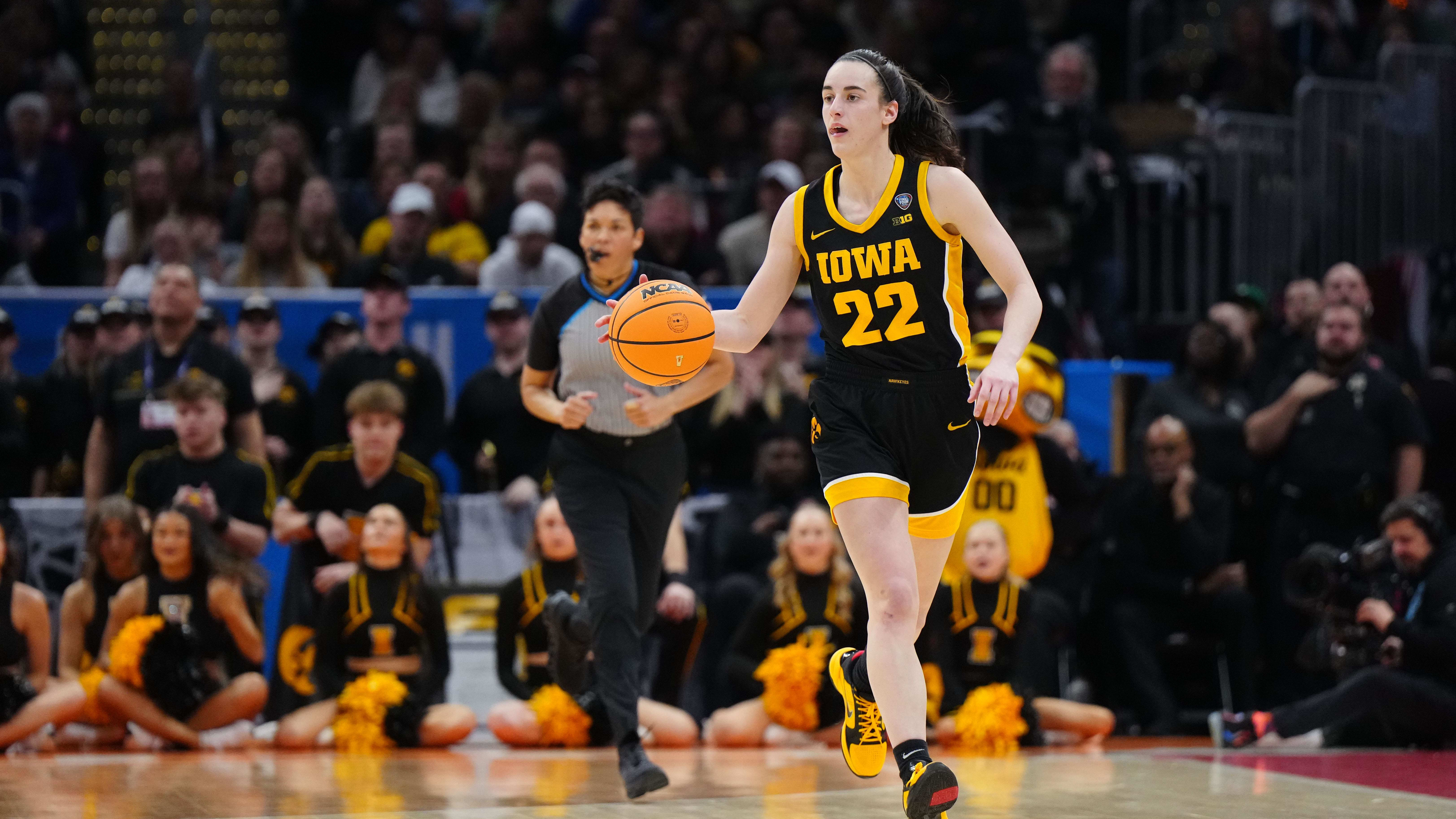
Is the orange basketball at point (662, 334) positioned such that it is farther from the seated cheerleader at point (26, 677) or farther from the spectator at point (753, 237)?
the spectator at point (753, 237)

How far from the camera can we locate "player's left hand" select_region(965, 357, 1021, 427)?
4770 millimetres

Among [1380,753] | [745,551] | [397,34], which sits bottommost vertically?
[1380,753]

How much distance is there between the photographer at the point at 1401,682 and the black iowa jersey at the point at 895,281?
12.3 ft

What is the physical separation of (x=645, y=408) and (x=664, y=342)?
106 centimetres

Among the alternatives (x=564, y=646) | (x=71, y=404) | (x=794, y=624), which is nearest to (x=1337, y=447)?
(x=794, y=624)

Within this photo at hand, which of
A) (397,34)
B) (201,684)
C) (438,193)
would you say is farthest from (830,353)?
(397,34)

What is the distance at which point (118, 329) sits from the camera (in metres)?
9.45

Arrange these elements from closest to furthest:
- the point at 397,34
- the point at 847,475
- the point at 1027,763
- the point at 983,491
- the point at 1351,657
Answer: the point at 847,475
the point at 1027,763
the point at 1351,657
the point at 983,491
the point at 397,34

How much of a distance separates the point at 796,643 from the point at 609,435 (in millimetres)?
2538

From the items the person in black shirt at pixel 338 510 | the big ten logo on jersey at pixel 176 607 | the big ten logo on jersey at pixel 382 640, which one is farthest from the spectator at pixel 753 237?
the big ten logo on jersey at pixel 176 607

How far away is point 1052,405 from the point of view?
9031 mm

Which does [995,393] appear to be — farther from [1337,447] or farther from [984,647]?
[1337,447]

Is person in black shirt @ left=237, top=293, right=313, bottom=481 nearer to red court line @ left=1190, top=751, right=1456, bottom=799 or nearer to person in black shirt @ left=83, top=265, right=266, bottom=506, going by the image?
person in black shirt @ left=83, top=265, right=266, bottom=506

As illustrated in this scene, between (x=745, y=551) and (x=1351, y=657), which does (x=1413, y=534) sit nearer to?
(x=1351, y=657)
